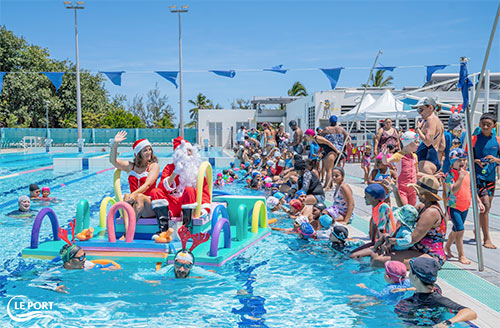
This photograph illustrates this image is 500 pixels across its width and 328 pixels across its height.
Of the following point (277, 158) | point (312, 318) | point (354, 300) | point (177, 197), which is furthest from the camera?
point (277, 158)

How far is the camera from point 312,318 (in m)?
3.86

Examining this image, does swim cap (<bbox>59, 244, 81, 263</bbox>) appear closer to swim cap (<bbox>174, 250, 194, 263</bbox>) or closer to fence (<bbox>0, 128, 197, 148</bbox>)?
swim cap (<bbox>174, 250, 194, 263</bbox>)

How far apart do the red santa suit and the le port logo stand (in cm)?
196

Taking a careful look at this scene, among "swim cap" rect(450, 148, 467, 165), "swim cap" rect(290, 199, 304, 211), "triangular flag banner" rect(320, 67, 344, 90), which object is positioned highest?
"triangular flag banner" rect(320, 67, 344, 90)

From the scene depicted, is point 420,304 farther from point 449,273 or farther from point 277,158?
point 277,158

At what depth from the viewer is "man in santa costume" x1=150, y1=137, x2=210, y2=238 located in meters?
5.64

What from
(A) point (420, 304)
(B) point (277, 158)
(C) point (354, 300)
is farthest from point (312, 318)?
(B) point (277, 158)

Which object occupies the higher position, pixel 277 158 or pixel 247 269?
pixel 277 158

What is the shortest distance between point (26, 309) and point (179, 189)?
90.9 inches

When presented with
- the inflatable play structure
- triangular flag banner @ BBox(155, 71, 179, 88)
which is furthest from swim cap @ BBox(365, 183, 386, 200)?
triangular flag banner @ BBox(155, 71, 179, 88)

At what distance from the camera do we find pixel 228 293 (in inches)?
176

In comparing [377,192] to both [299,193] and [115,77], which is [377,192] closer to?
[299,193]

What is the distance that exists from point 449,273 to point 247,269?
2196 millimetres

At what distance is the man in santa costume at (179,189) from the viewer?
18.5 feet
